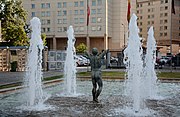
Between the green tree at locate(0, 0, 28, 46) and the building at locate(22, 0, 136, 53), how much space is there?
36990 mm

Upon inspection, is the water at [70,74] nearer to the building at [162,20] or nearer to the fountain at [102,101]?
the fountain at [102,101]

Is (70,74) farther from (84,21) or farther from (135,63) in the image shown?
(84,21)

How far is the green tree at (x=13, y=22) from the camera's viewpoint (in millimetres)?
52625

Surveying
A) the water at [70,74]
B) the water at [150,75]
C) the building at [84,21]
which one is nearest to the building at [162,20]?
the building at [84,21]

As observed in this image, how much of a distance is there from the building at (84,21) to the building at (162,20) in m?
15.4

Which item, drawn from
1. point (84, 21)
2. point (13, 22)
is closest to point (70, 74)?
point (13, 22)

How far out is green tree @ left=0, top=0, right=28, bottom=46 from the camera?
52625 millimetres

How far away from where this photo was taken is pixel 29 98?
1087 cm

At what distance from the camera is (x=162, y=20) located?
109 meters

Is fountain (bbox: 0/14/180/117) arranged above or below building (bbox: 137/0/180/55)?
below

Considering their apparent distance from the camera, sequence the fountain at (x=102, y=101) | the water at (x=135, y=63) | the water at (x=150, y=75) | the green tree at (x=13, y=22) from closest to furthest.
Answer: the fountain at (x=102, y=101), the water at (x=135, y=63), the water at (x=150, y=75), the green tree at (x=13, y=22)

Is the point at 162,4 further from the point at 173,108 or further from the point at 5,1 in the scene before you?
the point at 173,108

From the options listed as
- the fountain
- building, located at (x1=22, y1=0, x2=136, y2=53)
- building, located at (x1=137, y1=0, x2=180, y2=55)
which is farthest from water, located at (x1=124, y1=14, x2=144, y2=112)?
building, located at (x1=137, y1=0, x2=180, y2=55)

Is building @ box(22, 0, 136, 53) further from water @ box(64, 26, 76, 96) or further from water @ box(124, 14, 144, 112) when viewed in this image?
water @ box(124, 14, 144, 112)
